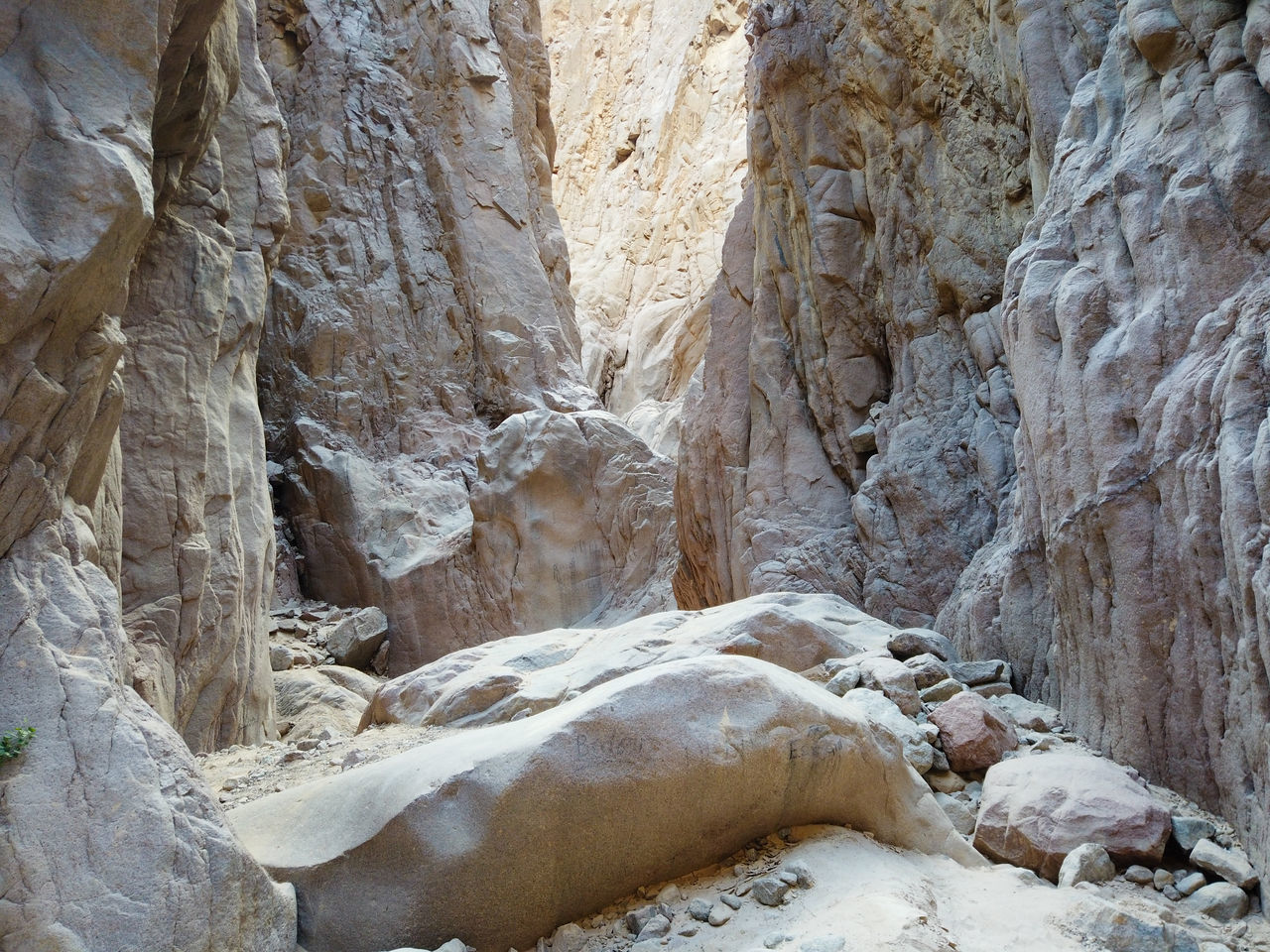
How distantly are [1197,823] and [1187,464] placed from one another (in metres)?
1.60

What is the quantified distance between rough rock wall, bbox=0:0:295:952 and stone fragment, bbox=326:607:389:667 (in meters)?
11.2

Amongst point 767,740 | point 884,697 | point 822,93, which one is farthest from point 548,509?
point 767,740

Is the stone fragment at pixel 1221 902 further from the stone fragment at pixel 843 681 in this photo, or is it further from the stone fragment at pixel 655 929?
the stone fragment at pixel 843 681

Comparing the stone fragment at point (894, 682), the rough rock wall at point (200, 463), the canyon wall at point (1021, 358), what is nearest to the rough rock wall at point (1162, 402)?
the canyon wall at point (1021, 358)

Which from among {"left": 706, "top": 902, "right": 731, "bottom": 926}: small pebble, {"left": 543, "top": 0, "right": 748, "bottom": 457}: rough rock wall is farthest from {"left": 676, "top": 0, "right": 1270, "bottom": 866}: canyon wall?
{"left": 543, "top": 0, "right": 748, "bottom": 457}: rough rock wall

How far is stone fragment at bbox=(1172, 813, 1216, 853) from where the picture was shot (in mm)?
4191

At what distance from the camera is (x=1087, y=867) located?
4090mm

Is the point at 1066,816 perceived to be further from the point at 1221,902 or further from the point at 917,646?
the point at 917,646

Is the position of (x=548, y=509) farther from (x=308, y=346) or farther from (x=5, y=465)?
(x=5, y=465)

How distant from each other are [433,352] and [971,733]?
1727 cm

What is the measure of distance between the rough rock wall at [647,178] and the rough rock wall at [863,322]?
13.4 meters

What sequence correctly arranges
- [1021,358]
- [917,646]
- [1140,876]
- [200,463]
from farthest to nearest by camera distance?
[200,463], [917,646], [1021,358], [1140,876]

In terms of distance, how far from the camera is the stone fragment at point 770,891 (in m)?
3.86

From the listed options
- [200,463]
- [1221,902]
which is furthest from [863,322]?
[1221,902]
